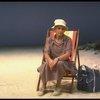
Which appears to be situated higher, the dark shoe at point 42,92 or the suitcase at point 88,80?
the suitcase at point 88,80

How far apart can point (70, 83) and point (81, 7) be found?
13.5 ft

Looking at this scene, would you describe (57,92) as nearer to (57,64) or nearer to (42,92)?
(42,92)

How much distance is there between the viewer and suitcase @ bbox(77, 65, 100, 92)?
5570 mm

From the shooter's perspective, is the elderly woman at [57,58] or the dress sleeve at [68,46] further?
the dress sleeve at [68,46]

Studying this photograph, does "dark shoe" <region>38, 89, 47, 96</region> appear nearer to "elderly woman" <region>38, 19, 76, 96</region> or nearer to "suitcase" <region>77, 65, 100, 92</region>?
"elderly woman" <region>38, 19, 76, 96</region>

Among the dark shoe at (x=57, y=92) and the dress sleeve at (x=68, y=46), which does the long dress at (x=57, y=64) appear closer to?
the dress sleeve at (x=68, y=46)

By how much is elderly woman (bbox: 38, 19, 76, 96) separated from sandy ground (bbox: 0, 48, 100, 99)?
0.84 ft

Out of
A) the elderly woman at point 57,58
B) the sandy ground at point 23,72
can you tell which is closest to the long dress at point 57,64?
the elderly woman at point 57,58

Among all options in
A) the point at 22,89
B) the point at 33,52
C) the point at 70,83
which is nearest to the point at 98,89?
the point at 70,83

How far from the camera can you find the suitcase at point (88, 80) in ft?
18.3

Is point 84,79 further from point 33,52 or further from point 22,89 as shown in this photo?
point 33,52

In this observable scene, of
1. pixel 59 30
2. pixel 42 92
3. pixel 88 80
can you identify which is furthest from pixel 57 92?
pixel 59 30

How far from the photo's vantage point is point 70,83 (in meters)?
6.08

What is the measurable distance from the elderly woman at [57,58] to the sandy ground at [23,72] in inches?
10.1
